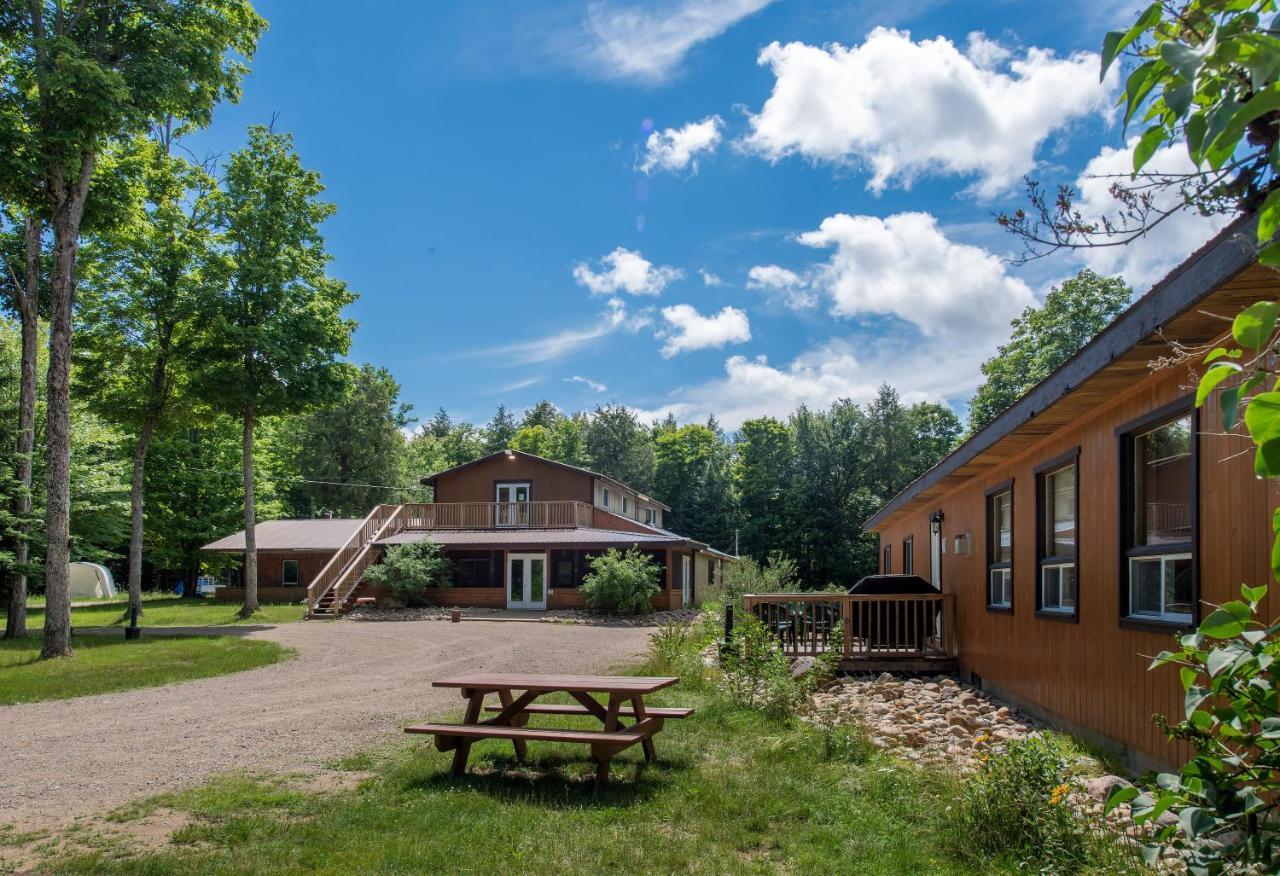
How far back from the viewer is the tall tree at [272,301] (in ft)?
77.6

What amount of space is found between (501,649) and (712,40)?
447 inches

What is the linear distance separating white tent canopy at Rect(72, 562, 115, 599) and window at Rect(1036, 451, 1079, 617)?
1521 inches

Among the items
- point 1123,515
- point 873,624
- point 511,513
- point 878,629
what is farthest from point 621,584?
point 1123,515

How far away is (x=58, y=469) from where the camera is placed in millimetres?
14281

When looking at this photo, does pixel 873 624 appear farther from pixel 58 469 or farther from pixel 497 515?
pixel 497 515

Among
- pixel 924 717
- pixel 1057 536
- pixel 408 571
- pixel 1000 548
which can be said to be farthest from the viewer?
pixel 408 571

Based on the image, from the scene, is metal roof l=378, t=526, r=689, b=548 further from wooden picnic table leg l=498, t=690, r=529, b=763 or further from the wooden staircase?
wooden picnic table leg l=498, t=690, r=529, b=763

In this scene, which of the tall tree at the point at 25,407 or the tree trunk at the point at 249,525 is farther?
the tree trunk at the point at 249,525

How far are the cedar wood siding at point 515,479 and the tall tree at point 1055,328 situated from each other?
626 inches

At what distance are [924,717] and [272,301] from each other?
837 inches

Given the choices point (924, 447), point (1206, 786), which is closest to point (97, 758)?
point (1206, 786)

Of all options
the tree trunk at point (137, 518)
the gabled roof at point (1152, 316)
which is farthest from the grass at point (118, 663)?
the gabled roof at point (1152, 316)

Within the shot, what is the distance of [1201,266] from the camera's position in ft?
13.7

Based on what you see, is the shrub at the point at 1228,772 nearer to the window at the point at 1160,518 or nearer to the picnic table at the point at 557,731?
the window at the point at 1160,518
